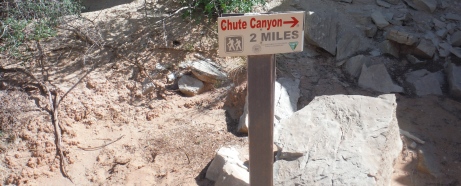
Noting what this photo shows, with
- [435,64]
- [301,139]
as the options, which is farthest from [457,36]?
[301,139]

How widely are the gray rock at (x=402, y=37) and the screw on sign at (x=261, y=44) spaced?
411 cm

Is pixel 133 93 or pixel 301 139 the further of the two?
pixel 133 93

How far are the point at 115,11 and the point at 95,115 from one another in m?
1.59

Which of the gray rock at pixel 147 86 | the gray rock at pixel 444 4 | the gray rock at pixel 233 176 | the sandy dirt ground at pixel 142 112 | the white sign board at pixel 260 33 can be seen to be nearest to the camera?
the white sign board at pixel 260 33

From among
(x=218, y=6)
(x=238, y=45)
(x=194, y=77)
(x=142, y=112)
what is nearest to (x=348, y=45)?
(x=218, y=6)

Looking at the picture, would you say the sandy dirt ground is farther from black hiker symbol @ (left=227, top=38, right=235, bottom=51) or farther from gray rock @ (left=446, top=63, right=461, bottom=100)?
black hiker symbol @ (left=227, top=38, right=235, bottom=51)

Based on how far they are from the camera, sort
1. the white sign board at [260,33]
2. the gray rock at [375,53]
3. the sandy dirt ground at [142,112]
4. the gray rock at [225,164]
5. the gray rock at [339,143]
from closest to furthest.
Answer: the white sign board at [260,33], the gray rock at [339,143], the gray rock at [225,164], the sandy dirt ground at [142,112], the gray rock at [375,53]

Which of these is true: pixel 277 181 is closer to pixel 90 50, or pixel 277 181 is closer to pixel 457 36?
pixel 90 50

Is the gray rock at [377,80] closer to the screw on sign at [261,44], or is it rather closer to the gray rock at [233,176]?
the gray rock at [233,176]

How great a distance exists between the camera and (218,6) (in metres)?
6.05

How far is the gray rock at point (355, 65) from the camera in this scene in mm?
6363

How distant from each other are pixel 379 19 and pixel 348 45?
2.31 feet

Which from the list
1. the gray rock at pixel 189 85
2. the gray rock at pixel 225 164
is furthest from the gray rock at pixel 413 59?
the gray rock at pixel 225 164

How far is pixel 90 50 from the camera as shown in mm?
5863
